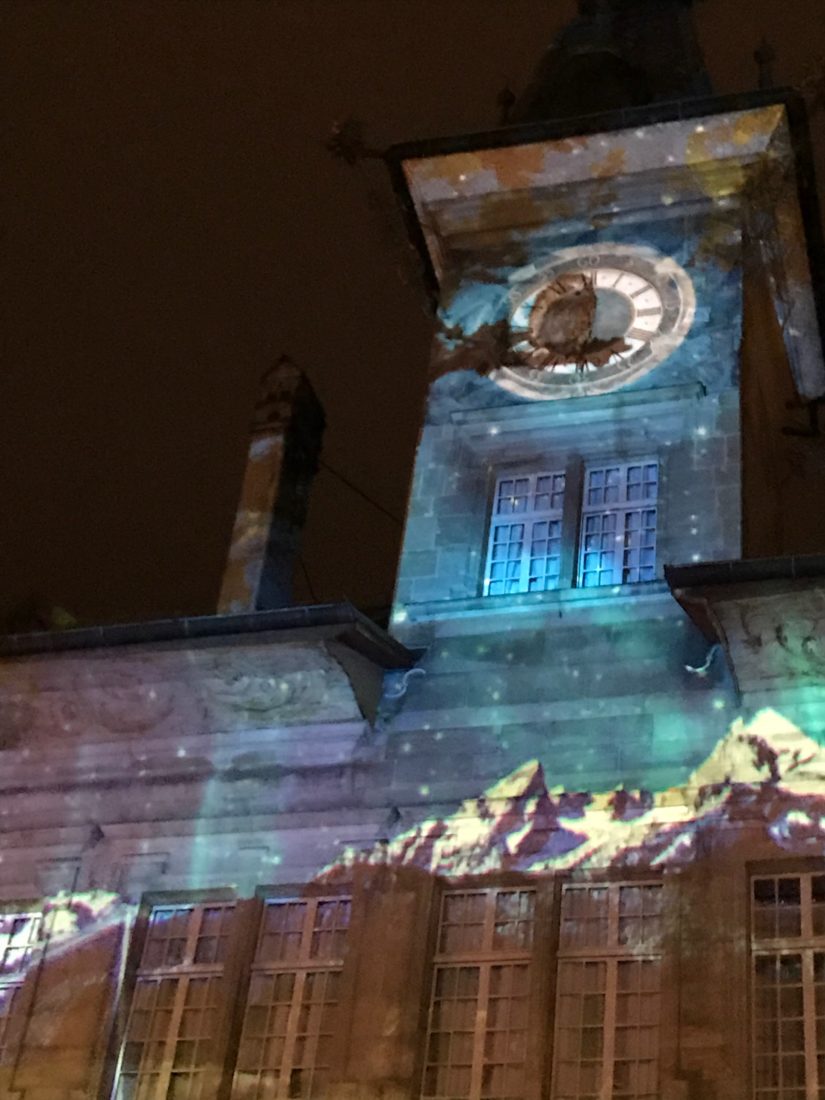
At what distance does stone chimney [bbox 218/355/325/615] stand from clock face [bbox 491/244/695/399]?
92.4 inches

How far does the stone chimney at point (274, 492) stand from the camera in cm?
1670

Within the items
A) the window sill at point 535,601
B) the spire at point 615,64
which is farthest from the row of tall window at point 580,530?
the spire at point 615,64

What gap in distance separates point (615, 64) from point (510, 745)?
394 inches

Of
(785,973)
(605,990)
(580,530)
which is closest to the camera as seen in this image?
(785,973)

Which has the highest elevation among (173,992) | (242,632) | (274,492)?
(274,492)

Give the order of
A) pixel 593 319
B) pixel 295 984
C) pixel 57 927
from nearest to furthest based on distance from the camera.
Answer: pixel 295 984
pixel 57 927
pixel 593 319

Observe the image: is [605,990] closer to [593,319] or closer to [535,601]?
[535,601]

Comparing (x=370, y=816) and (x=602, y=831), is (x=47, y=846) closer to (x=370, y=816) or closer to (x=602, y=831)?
(x=370, y=816)

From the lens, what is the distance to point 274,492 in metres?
17.2

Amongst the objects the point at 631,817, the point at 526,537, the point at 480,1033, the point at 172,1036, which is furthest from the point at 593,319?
the point at 172,1036

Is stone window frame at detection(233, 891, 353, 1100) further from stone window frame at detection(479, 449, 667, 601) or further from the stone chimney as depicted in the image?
the stone chimney

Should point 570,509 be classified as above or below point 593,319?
below

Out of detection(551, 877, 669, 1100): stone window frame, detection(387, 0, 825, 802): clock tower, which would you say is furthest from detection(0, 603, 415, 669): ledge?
detection(551, 877, 669, 1100): stone window frame

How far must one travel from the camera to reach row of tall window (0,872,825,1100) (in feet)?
40.2
